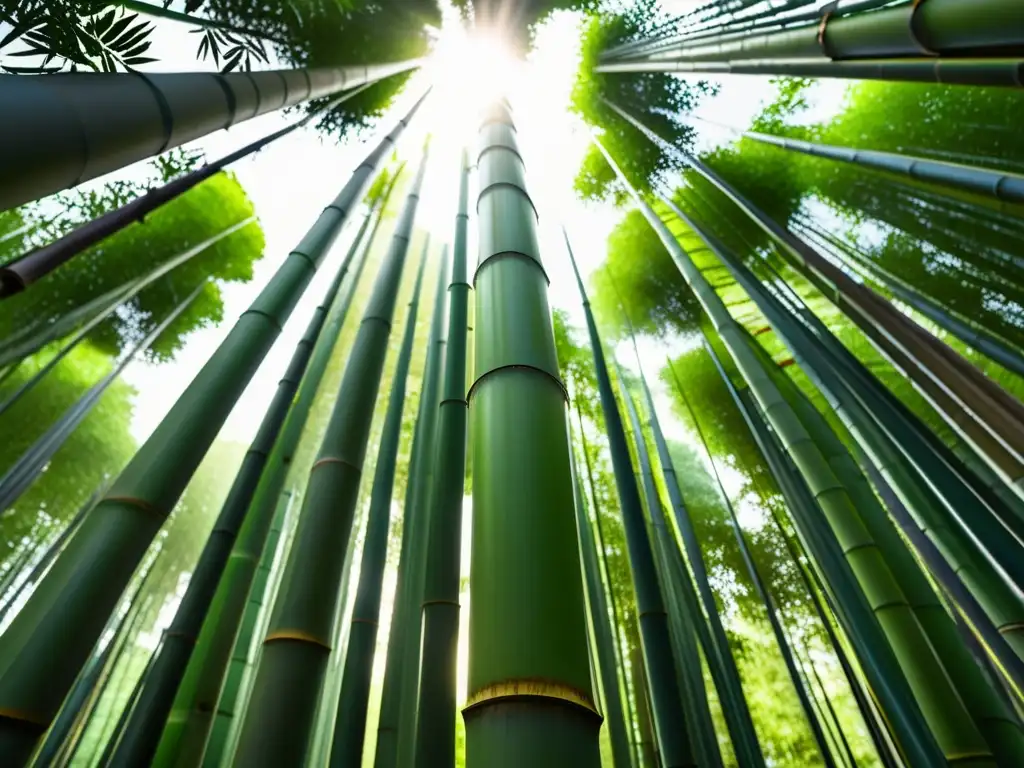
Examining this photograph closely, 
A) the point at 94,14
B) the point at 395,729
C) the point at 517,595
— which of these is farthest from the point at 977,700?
the point at 94,14

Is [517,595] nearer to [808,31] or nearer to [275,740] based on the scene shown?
[275,740]

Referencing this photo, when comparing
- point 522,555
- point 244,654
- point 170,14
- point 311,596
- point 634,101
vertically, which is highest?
point 634,101

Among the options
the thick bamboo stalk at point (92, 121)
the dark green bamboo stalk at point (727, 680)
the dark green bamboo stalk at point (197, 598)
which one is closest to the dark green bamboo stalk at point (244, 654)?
the dark green bamboo stalk at point (197, 598)

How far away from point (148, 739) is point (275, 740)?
622 mm

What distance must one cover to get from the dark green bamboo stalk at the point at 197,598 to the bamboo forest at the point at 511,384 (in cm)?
1

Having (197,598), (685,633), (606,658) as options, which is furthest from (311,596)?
(685,633)

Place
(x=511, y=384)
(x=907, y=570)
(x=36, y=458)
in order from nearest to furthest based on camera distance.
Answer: (x=511, y=384)
(x=907, y=570)
(x=36, y=458)

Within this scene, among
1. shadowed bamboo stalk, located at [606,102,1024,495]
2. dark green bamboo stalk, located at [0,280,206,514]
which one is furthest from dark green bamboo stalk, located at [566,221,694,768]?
dark green bamboo stalk, located at [0,280,206,514]

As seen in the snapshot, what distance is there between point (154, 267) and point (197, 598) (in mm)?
3648

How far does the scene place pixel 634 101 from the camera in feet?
15.5

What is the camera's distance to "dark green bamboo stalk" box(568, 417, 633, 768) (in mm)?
2191

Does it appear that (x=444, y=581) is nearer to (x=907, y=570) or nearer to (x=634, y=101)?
(x=907, y=570)

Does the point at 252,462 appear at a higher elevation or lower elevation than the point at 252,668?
higher

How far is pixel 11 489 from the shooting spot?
2828mm
